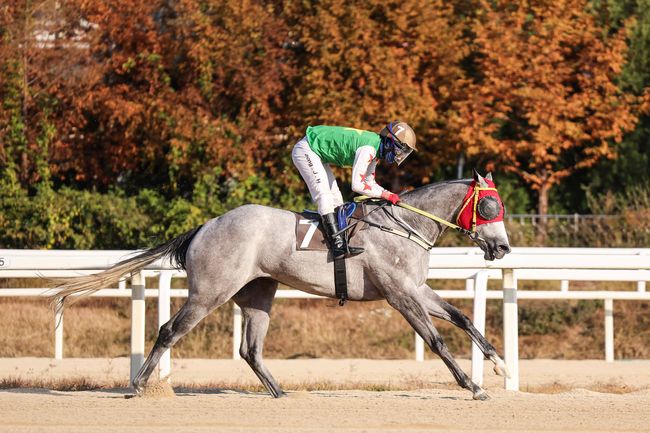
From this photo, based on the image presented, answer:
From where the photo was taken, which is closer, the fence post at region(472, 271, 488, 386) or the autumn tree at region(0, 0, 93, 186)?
the fence post at region(472, 271, 488, 386)

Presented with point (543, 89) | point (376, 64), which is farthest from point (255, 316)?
point (543, 89)

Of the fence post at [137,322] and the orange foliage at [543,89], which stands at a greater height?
the orange foliage at [543,89]

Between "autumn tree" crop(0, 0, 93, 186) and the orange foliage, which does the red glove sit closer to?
the orange foliage

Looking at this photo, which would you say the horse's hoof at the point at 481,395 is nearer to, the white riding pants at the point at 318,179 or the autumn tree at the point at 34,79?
the white riding pants at the point at 318,179

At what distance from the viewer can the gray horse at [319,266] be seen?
24.1 ft

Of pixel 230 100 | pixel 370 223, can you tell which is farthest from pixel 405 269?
pixel 230 100

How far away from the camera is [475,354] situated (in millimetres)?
8133

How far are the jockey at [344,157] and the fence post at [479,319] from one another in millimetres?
1313

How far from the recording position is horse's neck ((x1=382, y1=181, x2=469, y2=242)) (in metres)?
7.54

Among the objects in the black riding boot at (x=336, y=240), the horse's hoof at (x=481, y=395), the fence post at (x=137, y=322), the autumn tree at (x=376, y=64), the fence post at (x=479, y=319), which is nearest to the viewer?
the horse's hoof at (x=481, y=395)

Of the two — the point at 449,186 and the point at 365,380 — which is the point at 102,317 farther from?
the point at 449,186

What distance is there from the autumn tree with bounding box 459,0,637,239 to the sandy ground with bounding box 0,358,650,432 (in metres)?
7.91

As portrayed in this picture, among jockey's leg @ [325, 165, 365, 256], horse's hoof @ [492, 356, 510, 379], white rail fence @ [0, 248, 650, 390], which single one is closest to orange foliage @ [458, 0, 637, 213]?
white rail fence @ [0, 248, 650, 390]

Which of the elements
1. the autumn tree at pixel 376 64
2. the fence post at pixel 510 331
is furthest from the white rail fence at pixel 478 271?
the autumn tree at pixel 376 64
